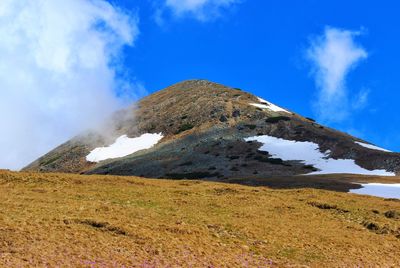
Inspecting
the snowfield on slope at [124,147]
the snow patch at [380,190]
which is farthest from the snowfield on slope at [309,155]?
the snowfield on slope at [124,147]

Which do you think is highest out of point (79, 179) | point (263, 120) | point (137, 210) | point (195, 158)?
point (263, 120)

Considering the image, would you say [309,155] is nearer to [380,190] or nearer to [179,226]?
[380,190]

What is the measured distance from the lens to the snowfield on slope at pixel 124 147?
363ft

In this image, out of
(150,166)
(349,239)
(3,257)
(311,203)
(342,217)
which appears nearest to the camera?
(3,257)

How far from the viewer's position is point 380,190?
5681 cm

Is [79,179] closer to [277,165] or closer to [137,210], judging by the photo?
[137,210]

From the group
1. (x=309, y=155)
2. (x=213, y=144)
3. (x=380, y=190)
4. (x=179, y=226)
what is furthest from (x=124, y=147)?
(x=179, y=226)

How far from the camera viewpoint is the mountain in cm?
8094

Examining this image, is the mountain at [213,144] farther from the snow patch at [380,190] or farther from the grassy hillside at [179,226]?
the grassy hillside at [179,226]

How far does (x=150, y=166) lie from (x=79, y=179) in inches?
1768

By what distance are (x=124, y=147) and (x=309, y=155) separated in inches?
1883

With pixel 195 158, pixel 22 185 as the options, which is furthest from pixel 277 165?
pixel 22 185

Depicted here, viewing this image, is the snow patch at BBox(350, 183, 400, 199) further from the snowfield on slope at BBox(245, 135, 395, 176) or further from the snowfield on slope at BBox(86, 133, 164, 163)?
the snowfield on slope at BBox(86, 133, 164, 163)

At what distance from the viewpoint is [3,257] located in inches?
715
